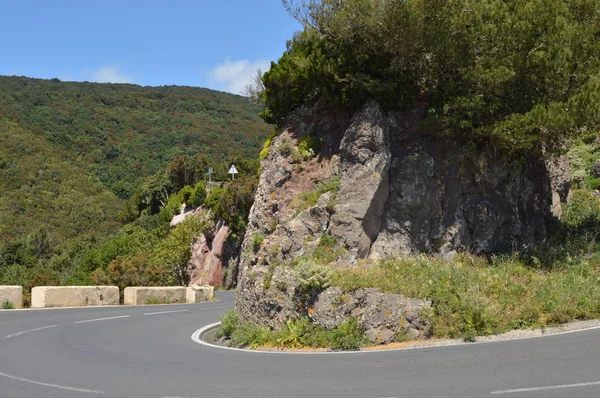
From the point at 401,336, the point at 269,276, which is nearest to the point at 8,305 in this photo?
the point at 269,276

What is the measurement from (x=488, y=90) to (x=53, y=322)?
13.5m

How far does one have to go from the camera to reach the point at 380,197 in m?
16.6

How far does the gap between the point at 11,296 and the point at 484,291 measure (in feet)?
52.9

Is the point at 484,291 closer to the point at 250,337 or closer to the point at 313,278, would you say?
the point at 313,278

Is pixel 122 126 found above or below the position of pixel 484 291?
above

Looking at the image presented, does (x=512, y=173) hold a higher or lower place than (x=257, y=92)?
lower

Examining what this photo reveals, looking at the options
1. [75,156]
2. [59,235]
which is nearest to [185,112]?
[75,156]

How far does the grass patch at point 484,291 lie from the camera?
465 inches

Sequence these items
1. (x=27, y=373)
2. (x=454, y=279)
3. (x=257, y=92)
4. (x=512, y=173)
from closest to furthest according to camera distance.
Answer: (x=27, y=373)
(x=454, y=279)
(x=512, y=173)
(x=257, y=92)

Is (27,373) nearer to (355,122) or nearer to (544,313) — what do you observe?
(544,313)

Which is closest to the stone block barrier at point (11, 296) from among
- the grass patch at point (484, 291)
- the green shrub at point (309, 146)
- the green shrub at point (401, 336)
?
the green shrub at point (309, 146)

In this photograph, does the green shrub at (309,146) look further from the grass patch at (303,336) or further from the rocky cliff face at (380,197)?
the grass patch at (303,336)

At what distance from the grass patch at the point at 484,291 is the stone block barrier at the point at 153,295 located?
14110mm

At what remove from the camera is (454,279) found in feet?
42.8
